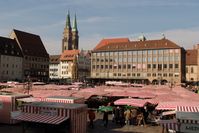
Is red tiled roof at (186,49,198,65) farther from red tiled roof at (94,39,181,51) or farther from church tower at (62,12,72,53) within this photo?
church tower at (62,12,72,53)

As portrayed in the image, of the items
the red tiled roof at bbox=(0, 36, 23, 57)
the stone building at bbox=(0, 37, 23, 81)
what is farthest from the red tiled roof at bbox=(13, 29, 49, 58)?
the stone building at bbox=(0, 37, 23, 81)

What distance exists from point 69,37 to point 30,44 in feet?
236

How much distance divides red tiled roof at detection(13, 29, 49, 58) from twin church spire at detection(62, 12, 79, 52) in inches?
2461

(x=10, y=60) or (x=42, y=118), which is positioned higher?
(x=10, y=60)

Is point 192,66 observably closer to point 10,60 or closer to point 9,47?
point 10,60

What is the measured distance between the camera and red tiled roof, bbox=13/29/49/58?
9244 centimetres

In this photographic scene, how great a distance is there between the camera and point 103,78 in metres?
104

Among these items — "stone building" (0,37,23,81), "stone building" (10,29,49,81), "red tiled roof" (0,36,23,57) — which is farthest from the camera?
"stone building" (10,29,49,81)

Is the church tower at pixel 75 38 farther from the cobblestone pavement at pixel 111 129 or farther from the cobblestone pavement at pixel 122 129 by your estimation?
the cobblestone pavement at pixel 111 129

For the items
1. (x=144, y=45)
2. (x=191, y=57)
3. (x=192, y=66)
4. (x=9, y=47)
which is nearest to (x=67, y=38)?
(x=191, y=57)

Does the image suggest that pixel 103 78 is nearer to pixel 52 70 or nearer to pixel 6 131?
pixel 52 70

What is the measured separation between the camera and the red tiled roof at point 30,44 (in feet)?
303

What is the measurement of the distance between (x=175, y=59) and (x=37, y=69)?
4024 centimetres

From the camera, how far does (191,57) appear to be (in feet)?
372
